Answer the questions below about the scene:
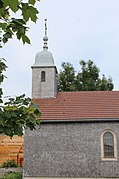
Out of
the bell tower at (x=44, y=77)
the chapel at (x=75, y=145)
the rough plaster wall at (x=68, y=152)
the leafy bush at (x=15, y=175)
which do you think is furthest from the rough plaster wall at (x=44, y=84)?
the leafy bush at (x=15, y=175)

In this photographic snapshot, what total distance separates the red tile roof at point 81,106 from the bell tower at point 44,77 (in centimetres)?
59

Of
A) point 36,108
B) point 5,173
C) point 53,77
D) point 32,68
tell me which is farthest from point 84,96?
point 36,108

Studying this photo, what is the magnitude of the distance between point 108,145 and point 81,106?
3.49 meters

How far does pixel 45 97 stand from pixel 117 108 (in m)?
5.49

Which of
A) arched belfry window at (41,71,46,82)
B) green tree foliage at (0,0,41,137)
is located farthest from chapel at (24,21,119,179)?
green tree foliage at (0,0,41,137)

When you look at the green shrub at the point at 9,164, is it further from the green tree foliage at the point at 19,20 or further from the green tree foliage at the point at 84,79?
the green tree foliage at the point at 19,20

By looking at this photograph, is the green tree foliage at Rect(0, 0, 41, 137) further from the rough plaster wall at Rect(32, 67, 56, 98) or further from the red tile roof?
the rough plaster wall at Rect(32, 67, 56, 98)

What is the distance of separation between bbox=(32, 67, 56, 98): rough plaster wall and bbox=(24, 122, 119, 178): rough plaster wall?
344cm

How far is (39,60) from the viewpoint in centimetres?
2641

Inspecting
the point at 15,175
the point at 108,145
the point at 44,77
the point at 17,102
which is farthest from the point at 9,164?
the point at 17,102

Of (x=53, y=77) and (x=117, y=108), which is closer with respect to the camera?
(x=117, y=108)

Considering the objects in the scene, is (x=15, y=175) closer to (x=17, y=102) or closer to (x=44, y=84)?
(x=44, y=84)

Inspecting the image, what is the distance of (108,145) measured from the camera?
21766mm

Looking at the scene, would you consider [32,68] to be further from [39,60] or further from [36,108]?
[36,108]
